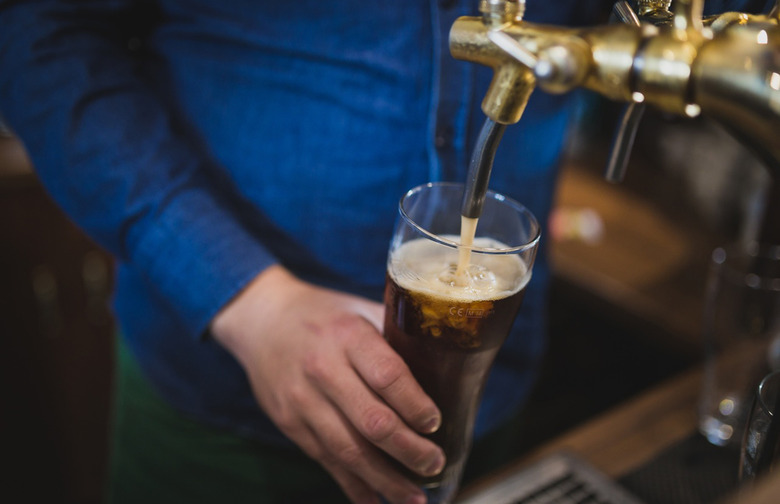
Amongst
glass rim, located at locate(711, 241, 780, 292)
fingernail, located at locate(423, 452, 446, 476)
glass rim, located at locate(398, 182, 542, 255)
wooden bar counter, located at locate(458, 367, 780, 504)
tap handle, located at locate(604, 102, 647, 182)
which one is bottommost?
wooden bar counter, located at locate(458, 367, 780, 504)

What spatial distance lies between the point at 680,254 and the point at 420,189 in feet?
5.14

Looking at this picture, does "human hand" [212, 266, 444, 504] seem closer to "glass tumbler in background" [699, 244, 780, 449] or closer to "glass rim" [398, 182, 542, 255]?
"glass rim" [398, 182, 542, 255]

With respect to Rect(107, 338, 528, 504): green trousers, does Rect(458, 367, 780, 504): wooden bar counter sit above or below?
above

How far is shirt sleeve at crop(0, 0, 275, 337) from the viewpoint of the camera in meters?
0.89

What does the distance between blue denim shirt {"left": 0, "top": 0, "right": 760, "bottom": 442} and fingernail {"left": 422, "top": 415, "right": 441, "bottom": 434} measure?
1.00 feet

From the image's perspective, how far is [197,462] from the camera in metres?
1.14

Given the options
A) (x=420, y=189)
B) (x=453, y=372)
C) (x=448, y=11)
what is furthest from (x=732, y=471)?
(x=448, y=11)

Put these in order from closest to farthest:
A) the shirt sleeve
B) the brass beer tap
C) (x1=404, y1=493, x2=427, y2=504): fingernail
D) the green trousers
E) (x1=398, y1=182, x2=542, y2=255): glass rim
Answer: the brass beer tap → (x1=398, y1=182, x2=542, y2=255): glass rim → (x1=404, y1=493, x2=427, y2=504): fingernail → the shirt sleeve → the green trousers

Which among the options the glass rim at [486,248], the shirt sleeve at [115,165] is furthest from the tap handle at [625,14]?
the shirt sleeve at [115,165]

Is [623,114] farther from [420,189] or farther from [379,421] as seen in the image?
[379,421]

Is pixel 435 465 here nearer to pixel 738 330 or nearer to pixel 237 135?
pixel 237 135

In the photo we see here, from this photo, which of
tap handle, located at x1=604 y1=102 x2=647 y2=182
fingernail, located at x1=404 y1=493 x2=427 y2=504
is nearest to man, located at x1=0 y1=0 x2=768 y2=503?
fingernail, located at x1=404 y1=493 x2=427 y2=504

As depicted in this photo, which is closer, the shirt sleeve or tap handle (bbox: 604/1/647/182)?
tap handle (bbox: 604/1/647/182)

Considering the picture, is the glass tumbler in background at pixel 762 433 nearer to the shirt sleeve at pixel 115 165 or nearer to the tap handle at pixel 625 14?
the tap handle at pixel 625 14
